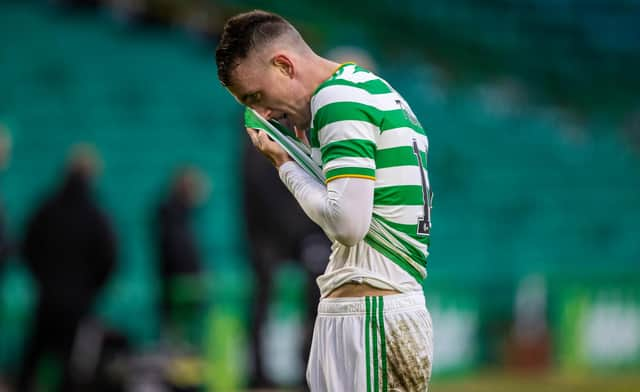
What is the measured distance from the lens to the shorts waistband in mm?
3215

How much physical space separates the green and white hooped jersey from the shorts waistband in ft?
0.11

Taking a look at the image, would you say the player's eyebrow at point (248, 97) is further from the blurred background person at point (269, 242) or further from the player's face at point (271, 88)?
the blurred background person at point (269, 242)

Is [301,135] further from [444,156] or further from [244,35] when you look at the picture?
[444,156]

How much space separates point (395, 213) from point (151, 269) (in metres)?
7.76

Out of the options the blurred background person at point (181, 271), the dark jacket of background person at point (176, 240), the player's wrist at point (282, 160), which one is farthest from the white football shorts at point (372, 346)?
the dark jacket of background person at point (176, 240)

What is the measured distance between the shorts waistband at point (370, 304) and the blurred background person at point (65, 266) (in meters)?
5.26

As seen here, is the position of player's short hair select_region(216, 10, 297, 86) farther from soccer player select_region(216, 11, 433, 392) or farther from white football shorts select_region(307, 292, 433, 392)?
white football shorts select_region(307, 292, 433, 392)

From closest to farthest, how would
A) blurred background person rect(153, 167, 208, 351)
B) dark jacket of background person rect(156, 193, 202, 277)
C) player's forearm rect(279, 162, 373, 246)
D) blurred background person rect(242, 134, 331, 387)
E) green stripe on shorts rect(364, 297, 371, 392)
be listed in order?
player's forearm rect(279, 162, 373, 246) < green stripe on shorts rect(364, 297, 371, 392) < blurred background person rect(242, 134, 331, 387) < blurred background person rect(153, 167, 208, 351) < dark jacket of background person rect(156, 193, 202, 277)

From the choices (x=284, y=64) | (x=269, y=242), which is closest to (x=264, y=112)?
(x=284, y=64)

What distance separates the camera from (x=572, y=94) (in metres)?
16.6

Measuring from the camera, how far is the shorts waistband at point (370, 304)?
127 inches

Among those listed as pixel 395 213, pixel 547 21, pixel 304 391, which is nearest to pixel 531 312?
pixel 547 21

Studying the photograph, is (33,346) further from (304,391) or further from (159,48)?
(159,48)

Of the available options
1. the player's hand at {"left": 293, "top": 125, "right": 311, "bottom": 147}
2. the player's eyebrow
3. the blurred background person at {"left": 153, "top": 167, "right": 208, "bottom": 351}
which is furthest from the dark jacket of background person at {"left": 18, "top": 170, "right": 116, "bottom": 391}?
the player's eyebrow
